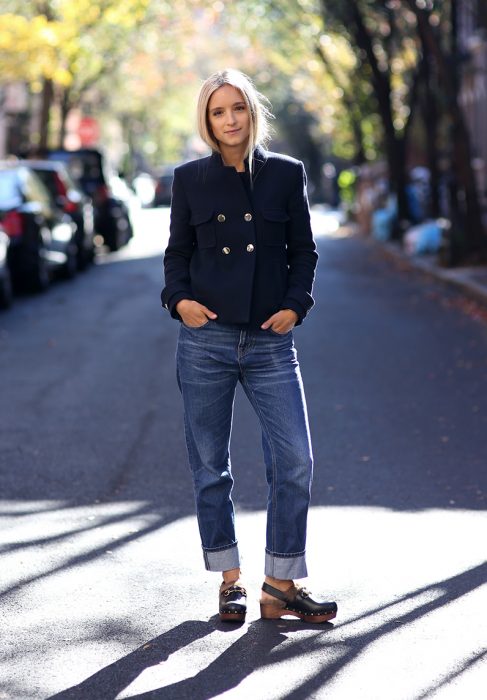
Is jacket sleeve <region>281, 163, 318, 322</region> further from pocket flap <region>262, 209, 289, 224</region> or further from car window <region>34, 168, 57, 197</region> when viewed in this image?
car window <region>34, 168, 57, 197</region>

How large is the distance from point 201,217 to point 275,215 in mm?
241

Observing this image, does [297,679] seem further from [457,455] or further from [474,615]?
[457,455]

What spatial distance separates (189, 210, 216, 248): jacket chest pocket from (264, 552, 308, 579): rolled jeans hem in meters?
1.08

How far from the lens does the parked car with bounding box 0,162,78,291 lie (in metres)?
17.8

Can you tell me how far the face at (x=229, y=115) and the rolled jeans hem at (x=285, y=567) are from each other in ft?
4.59

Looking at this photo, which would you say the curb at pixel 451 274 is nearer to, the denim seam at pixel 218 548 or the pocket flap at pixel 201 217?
the denim seam at pixel 218 548

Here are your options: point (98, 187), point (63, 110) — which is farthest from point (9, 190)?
point (63, 110)

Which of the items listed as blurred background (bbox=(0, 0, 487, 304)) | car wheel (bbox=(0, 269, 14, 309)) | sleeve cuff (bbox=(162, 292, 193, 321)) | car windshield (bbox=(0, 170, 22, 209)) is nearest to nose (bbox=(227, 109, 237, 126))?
sleeve cuff (bbox=(162, 292, 193, 321))

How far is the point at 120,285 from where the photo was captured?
2077cm

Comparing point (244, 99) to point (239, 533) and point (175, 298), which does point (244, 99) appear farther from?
point (239, 533)

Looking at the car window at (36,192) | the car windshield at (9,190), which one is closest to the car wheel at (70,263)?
the car window at (36,192)

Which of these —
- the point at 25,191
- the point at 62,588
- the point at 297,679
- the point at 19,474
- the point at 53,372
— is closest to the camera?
the point at 297,679

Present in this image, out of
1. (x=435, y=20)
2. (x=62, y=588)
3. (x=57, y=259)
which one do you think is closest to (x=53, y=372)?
(x=62, y=588)

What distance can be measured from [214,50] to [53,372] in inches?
2815
